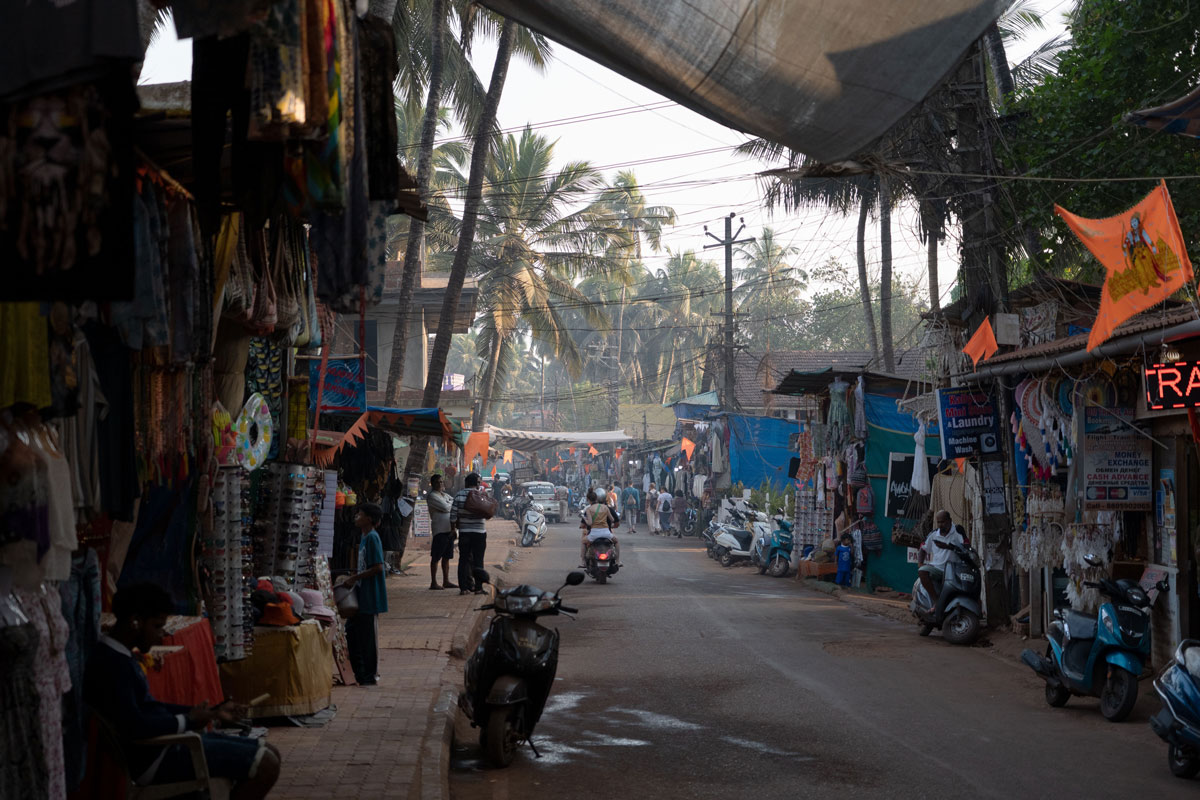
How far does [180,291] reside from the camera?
586cm

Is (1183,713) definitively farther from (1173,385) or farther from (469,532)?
(469,532)

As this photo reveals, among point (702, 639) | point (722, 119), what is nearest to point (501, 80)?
point (702, 639)

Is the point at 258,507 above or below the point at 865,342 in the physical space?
below

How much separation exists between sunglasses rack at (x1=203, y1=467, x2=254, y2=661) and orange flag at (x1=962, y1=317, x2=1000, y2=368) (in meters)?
9.59

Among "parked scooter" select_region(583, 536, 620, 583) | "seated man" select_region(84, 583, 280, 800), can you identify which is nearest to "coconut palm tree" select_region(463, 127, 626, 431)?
"parked scooter" select_region(583, 536, 620, 583)

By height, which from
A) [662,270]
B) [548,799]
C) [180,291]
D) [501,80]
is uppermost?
[662,270]

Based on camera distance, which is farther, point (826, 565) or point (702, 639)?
point (826, 565)

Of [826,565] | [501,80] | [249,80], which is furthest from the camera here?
[501,80]

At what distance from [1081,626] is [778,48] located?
634 centimetres

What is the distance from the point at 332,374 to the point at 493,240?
25759 millimetres

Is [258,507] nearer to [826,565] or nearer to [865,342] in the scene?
[826,565]

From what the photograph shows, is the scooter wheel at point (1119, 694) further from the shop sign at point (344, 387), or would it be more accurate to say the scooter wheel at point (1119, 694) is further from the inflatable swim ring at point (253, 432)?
the shop sign at point (344, 387)

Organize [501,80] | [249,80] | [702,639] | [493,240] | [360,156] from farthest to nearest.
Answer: [493,240] → [501,80] → [702,639] → [360,156] → [249,80]

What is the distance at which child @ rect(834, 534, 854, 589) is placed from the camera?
2119 centimetres
